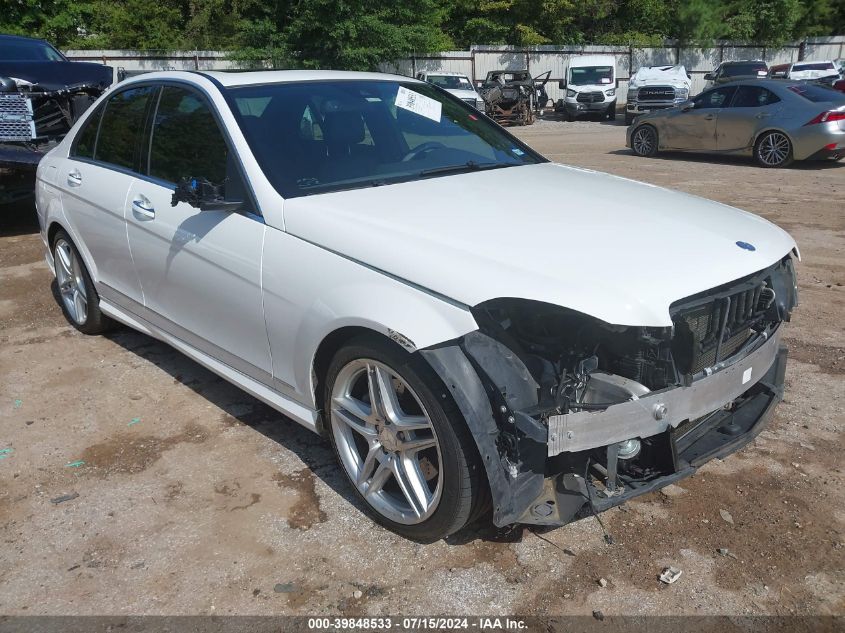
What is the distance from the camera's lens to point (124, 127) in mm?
4484

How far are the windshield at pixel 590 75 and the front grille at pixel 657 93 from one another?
4029mm

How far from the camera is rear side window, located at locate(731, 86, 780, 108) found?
1279 centimetres

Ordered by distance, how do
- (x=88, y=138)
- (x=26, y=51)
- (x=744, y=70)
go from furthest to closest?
1. (x=744, y=70)
2. (x=26, y=51)
3. (x=88, y=138)

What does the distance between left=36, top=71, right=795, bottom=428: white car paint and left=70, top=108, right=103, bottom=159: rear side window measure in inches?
24.5

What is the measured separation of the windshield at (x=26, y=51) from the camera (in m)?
9.66

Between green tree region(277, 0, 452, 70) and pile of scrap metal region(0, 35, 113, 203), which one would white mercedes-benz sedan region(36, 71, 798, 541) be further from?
green tree region(277, 0, 452, 70)

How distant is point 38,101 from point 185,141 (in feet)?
18.5

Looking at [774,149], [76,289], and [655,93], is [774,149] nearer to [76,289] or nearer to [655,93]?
[655,93]

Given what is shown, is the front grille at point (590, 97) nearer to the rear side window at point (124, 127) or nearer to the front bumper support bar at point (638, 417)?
the rear side window at point (124, 127)

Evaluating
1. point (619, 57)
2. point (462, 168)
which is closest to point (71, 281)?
point (462, 168)

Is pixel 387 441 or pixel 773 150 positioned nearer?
pixel 387 441

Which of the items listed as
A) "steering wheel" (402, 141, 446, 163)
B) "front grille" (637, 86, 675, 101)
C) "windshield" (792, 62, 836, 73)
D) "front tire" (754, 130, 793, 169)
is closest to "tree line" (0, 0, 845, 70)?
"windshield" (792, 62, 836, 73)

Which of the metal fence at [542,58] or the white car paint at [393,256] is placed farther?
the metal fence at [542,58]

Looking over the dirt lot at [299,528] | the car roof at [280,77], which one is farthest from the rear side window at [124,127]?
the dirt lot at [299,528]
